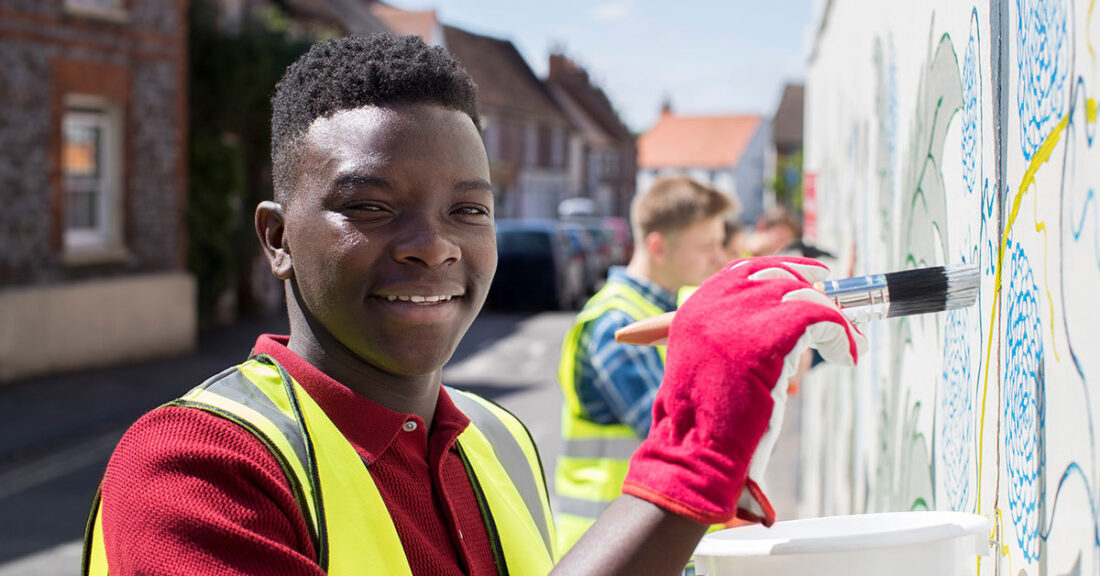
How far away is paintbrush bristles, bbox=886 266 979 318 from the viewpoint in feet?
4.69

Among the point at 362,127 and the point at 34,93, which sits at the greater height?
the point at 34,93

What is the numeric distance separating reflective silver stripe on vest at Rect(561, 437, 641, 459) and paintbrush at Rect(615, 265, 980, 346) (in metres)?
1.87

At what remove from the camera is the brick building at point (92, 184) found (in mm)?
11461

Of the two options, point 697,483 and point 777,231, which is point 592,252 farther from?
point 697,483

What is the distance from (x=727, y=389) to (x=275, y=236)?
2.72ft

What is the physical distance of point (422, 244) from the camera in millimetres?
1552

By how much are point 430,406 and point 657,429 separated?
638 mm

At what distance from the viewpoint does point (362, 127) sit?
1.56 meters

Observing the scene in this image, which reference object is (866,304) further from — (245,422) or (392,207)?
(245,422)

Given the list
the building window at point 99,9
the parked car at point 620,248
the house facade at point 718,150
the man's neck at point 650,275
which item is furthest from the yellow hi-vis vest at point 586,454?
the house facade at point 718,150

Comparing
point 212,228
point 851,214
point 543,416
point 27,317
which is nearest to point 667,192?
point 851,214

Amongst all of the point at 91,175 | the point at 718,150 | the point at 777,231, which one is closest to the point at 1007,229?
the point at 777,231

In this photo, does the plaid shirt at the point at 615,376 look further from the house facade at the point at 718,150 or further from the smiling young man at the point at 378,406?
the house facade at the point at 718,150

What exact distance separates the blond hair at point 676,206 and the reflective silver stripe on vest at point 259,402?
8.34 ft
